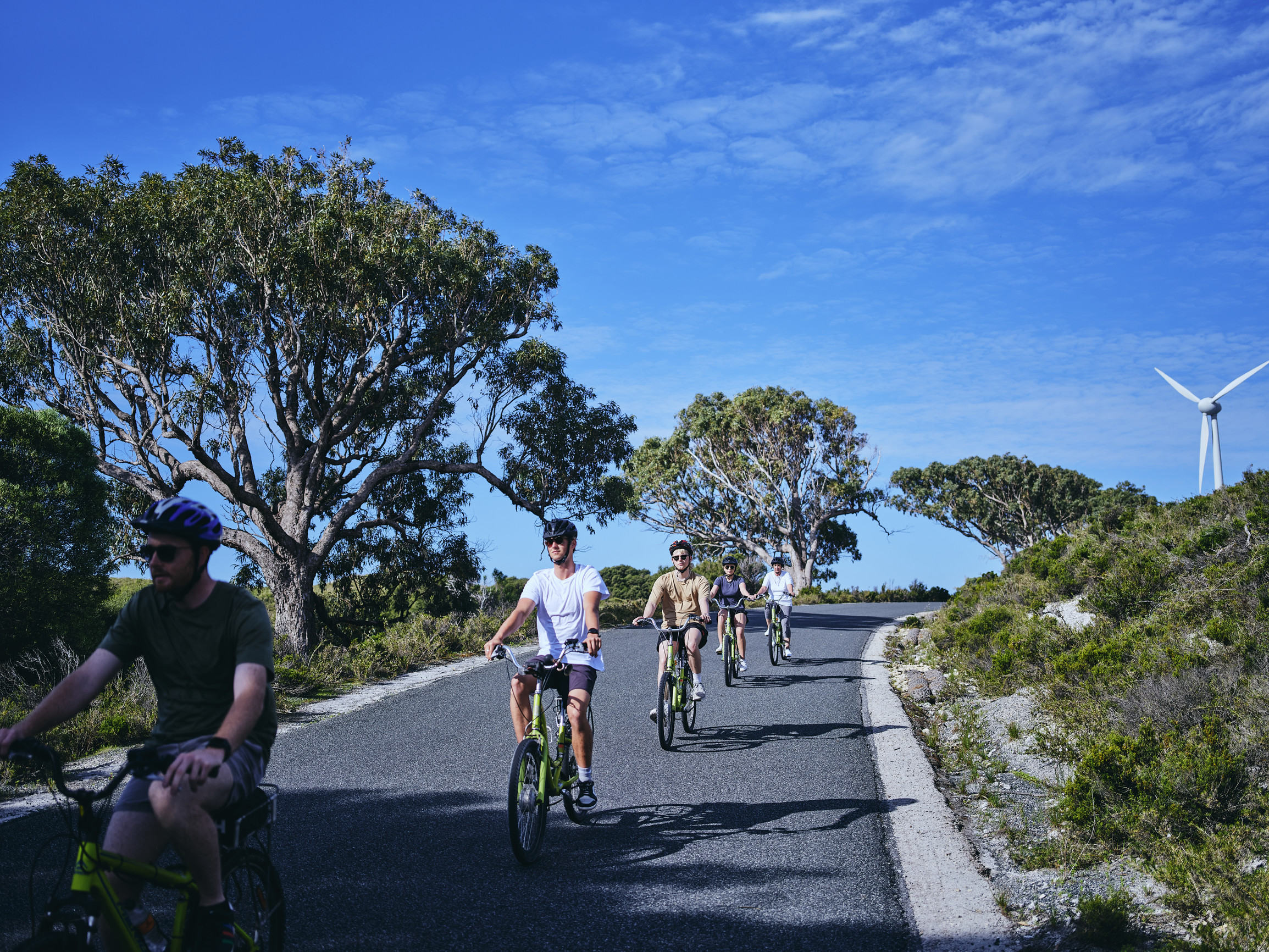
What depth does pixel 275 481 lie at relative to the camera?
24.7 meters

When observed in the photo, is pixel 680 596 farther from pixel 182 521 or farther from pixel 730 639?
pixel 182 521

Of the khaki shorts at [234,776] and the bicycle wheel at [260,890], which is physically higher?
the khaki shorts at [234,776]

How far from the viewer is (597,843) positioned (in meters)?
5.79

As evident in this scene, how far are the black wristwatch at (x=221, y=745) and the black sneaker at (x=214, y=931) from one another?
500mm

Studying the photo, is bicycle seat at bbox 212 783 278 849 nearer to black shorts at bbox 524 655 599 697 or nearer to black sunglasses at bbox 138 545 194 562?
black sunglasses at bbox 138 545 194 562

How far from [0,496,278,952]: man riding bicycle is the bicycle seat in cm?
6

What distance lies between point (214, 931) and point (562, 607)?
11.2 ft

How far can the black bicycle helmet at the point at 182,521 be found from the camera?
10.3 ft

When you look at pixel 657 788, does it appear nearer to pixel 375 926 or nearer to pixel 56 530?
pixel 375 926

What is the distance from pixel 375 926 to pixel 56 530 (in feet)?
38.0

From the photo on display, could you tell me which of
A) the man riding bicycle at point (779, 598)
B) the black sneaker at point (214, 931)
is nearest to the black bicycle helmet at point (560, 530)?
the black sneaker at point (214, 931)

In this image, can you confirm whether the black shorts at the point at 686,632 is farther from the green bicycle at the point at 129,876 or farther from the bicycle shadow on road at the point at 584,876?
the green bicycle at the point at 129,876

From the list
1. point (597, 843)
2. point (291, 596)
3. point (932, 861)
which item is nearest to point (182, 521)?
point (597, 843)

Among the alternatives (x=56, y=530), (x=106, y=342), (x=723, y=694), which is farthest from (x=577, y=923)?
(x=106, y=342)
